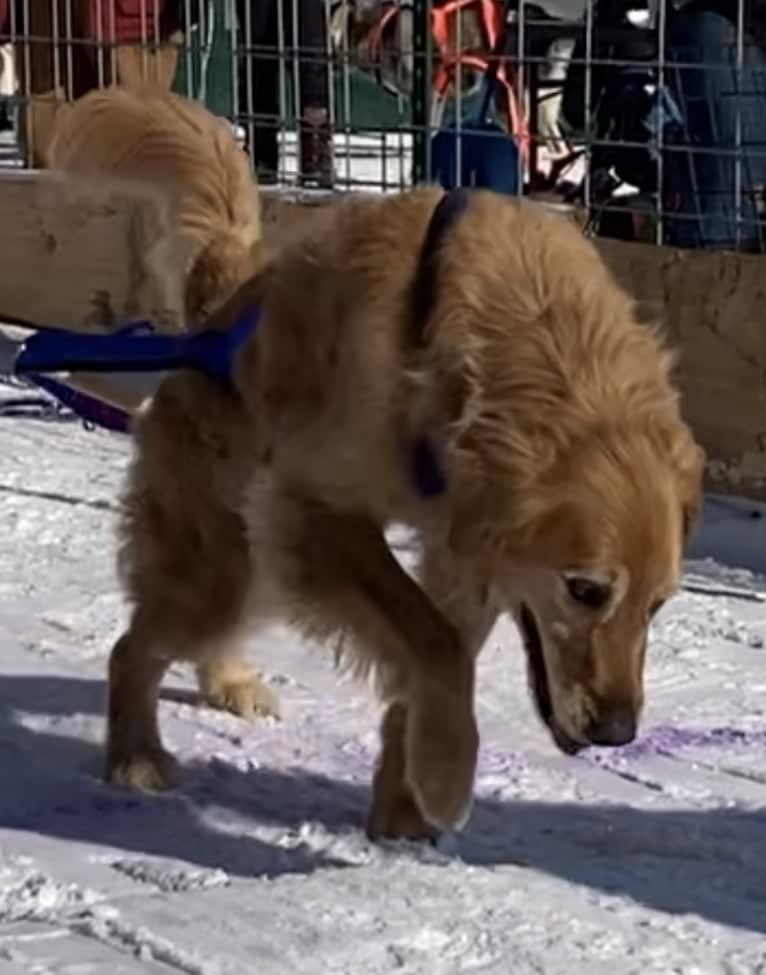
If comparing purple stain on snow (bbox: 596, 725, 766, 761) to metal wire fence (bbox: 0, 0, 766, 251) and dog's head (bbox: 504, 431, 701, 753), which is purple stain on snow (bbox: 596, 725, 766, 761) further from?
metal wire fence (bbox: 0, 0, 766, 251)

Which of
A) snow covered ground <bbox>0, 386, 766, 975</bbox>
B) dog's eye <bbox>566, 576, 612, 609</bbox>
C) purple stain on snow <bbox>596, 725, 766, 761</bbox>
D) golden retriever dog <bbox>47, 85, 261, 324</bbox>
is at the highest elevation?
golden retriever dog <bbox>47, 85, 261, 324</bbox>

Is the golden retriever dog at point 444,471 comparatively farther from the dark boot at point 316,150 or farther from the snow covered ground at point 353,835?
the dark boot at point 316,150

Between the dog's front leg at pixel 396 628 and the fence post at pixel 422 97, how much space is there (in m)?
4.45

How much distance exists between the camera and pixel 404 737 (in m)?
3.71

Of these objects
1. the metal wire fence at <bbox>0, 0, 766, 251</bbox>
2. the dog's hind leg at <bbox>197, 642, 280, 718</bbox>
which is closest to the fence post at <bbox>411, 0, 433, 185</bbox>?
the metal wire fence at <bbox>0, 0, 766, 251</bbox>

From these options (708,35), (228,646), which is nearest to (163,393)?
(228,646)

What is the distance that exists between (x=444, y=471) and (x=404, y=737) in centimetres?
50

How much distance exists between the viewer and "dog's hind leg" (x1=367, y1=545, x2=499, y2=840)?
371 cm

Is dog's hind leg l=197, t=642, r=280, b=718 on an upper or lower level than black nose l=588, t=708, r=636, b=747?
lower

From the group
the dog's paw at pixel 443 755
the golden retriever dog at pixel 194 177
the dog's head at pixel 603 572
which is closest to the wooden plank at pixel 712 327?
the golden retriever dog at pixel 194 177

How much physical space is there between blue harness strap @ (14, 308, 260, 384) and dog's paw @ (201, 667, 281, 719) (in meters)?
0.64

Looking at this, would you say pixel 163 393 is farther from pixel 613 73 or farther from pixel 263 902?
pixel 613 73

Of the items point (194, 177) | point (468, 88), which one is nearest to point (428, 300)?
point (194, 177)

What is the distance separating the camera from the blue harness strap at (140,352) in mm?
4047
